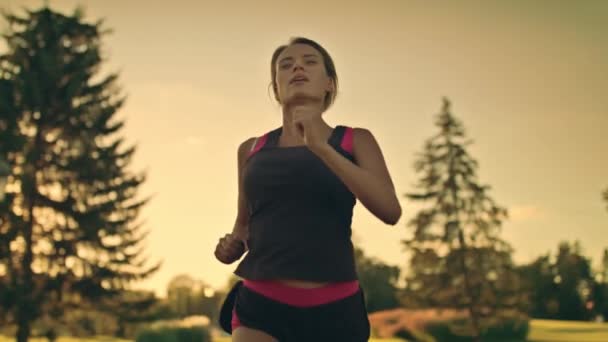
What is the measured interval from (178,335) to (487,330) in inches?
499

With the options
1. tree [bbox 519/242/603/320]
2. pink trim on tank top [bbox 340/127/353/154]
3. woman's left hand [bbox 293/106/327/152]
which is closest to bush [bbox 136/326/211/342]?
pink trim on tank top [bbox 340/127/353/154]

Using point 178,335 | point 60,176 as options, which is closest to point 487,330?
point 178,335

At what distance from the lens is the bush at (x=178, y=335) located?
78.3 ft

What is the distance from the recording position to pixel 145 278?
904 inches

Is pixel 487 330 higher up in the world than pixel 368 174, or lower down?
lower down

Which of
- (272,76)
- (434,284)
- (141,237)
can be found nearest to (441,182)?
(434,284)

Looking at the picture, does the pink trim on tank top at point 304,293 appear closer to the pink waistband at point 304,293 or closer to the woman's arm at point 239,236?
the pink waistband at point 304,293

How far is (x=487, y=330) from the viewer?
26.8m

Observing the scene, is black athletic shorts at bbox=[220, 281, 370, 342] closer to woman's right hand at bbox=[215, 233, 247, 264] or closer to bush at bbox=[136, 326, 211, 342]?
woman's right hand at bbox=[215, 233, 247, 264]

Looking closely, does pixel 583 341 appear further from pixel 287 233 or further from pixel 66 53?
pixel 287 233

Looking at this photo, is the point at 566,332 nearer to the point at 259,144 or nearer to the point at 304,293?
the point at 259,144

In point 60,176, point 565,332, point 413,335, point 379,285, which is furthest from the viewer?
point 379,285

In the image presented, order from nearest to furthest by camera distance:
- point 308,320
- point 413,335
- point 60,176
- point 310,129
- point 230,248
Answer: point 310,129, point 308,320, point 230,248, point 60,176, point 413,335

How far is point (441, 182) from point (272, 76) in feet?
76.0
